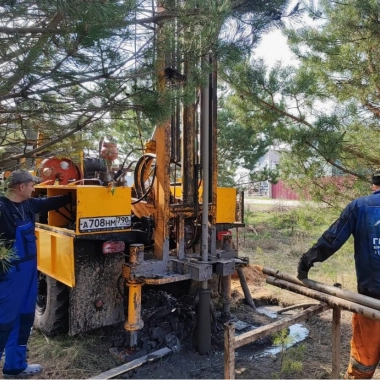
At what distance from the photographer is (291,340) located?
3.97 m

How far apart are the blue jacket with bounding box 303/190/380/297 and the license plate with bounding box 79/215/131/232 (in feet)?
5.63

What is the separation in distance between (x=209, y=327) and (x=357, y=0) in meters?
3.87

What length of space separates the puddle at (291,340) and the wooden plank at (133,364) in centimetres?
89

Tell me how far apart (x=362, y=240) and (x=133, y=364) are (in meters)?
2.18

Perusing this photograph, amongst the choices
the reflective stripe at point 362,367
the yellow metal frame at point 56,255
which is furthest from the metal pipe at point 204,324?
the reflective stripe at point 362,367

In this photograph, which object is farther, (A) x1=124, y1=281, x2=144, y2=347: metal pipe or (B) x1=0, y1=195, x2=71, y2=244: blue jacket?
(A) x1=124, y1=281, x2=144, y2=347: metal pipe

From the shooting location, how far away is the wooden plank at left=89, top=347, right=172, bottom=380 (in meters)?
3.19

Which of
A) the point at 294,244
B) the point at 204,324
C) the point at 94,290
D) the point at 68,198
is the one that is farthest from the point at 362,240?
the point at 294,244

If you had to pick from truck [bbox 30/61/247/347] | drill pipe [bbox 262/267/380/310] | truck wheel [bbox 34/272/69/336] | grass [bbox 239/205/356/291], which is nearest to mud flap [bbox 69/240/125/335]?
truck [bbox 30/61/247/347]

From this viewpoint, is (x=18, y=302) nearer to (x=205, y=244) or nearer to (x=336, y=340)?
(x=205, y=244)

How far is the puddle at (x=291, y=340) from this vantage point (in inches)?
150

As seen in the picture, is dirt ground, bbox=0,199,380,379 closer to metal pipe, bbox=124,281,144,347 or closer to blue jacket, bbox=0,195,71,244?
metal pipe, bbox=124,281,144,347

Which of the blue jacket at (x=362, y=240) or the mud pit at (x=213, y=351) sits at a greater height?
the blue jacket at (x=362, y=240)

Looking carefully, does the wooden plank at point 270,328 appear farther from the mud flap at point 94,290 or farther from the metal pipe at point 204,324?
the mud flap at point 94,290
